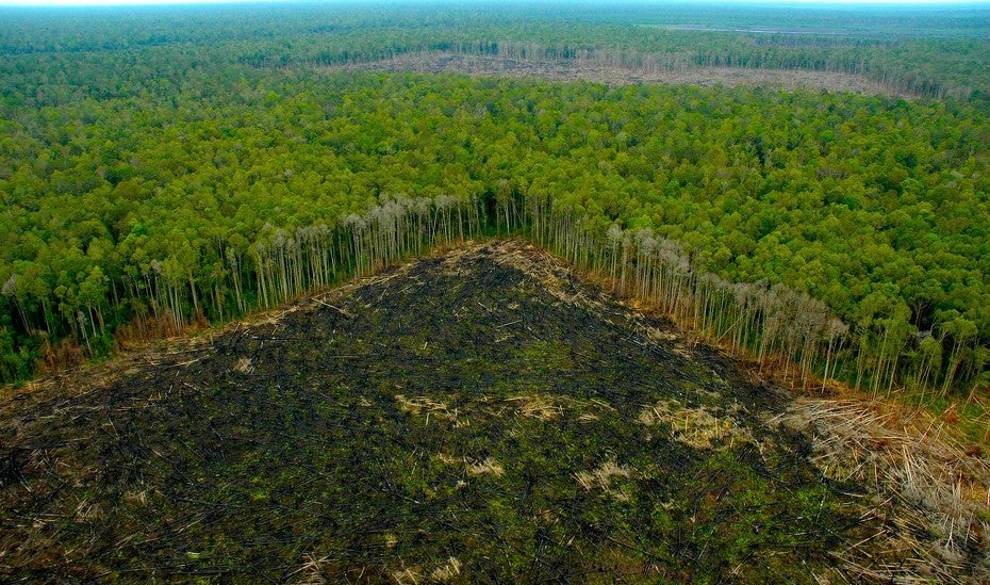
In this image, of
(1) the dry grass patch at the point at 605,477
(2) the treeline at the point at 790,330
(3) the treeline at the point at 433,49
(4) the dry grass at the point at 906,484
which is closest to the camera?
(4) the dry grass at the point at 906,484

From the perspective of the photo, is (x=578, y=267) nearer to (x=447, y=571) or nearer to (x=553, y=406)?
(x=553, y=406)

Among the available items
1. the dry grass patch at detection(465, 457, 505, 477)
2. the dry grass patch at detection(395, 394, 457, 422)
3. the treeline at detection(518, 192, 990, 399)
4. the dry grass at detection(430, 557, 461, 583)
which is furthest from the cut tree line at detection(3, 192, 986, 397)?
the dry grass at detection(430, 557, 461, 583)

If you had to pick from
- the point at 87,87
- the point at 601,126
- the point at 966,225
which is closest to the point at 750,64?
the point at 601,126

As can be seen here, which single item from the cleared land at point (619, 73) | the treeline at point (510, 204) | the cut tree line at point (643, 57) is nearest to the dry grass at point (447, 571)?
the treeline at point (510, 204)

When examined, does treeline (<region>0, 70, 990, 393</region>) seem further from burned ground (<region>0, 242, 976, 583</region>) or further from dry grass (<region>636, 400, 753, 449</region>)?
dry grass (<region>636, 400, 753, 449</region>)

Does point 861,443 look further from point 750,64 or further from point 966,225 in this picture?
point 750,64

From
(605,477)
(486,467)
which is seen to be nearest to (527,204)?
(486,467)

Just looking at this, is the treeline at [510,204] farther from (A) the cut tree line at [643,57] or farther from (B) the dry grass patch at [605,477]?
(A) the cut tree line at [643,57]
